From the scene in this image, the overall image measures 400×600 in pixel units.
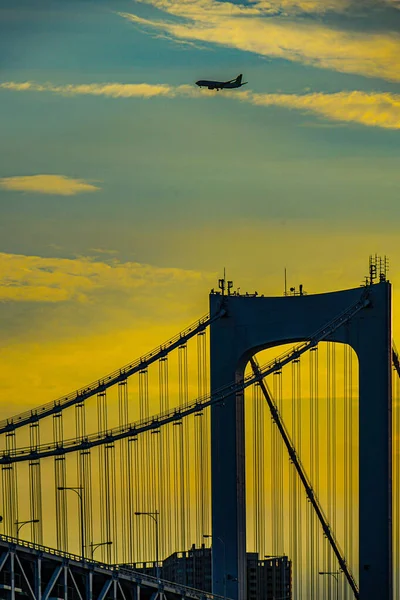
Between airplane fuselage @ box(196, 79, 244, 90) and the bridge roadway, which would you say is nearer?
the bridge roadway

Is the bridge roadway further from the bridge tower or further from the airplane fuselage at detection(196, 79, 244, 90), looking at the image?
the airplane fuselage at detection(196, 79, 244, 90)

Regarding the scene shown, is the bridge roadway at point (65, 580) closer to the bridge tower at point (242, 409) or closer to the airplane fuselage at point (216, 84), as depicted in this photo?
the bridge tower at point (242, 409)

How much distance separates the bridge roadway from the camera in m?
100

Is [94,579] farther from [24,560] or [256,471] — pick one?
[256,471]

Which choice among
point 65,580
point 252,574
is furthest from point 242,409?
point 252,574

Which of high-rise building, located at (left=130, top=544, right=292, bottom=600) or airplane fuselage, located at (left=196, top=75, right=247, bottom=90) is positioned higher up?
airplane fuselage, located at (left=196, top=75, right=247, bottom=90)

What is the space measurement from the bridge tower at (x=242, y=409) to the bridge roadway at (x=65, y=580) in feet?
25.8

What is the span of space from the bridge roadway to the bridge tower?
785 centimetres

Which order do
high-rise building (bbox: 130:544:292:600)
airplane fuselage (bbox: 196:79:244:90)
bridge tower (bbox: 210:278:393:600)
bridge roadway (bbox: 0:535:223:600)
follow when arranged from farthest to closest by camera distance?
high-rise building (bbox: 130:544:292:600) → airplane fuselage (bbox: 196:79:244:90) → bridge tower (bbox: 210:278:393:600) → bridge roadway (bbox: 0:535:223:600)

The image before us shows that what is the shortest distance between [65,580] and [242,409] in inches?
763

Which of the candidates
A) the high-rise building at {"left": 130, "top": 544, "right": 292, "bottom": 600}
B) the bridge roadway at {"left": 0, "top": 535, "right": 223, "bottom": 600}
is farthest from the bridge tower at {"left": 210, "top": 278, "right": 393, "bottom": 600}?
the high-rise building at {"left": 130, "top": 544, "right": 292, "bottom": 600}

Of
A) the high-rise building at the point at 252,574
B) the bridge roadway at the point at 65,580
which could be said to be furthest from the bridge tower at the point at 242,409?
the high-rise building at the point at 252,574

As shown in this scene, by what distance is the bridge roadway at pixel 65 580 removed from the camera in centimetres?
10025

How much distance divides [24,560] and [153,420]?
625 inches
